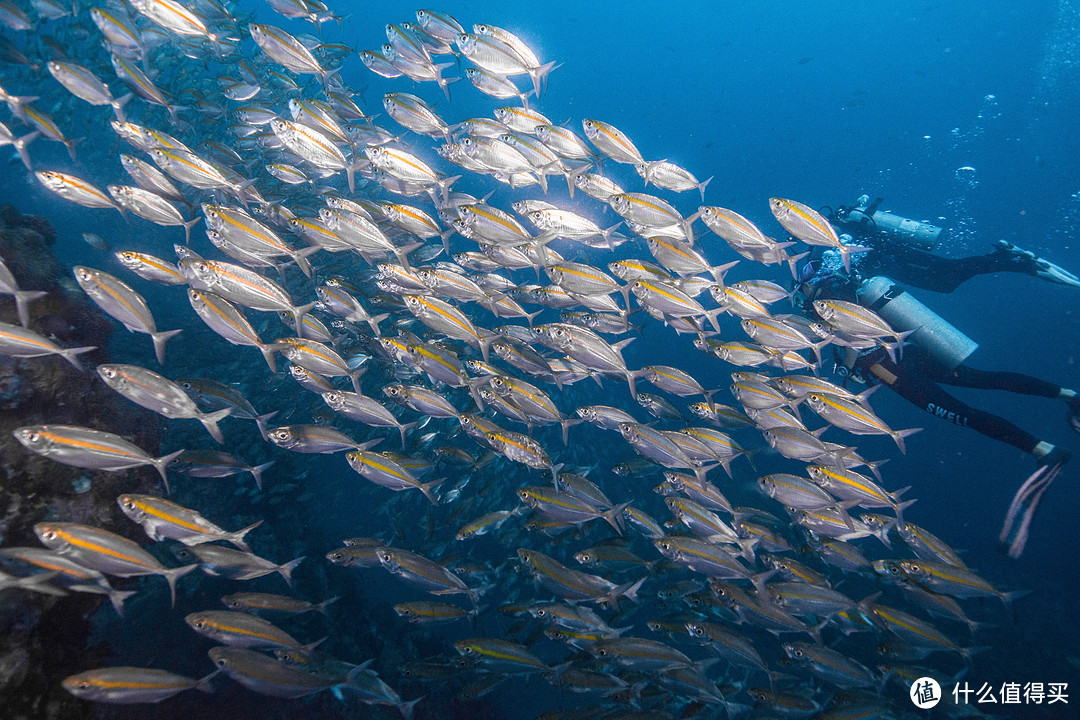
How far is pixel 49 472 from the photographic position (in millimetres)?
3787

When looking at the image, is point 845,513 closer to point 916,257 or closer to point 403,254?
point 403,254

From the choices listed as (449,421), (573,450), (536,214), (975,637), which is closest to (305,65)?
(536,214)

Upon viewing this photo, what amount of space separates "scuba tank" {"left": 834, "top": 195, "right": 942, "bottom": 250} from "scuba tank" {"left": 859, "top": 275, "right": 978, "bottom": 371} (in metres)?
1.82

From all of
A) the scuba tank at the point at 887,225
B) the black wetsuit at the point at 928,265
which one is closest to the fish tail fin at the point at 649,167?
the black wetsuit at the point at 928,265

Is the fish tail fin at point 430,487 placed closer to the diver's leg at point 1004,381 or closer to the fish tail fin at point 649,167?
the fish tail fin at point 649,167

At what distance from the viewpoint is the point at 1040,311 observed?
52625 millimetres

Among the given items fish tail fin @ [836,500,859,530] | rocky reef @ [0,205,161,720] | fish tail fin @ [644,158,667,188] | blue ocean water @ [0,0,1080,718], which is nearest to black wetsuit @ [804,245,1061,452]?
blue ocean water @ [0,0,1080,718]

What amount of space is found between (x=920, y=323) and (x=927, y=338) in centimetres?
28

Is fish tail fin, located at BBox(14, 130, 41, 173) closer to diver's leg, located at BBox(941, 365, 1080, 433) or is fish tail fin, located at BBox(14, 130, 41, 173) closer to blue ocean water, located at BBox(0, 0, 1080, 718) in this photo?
blue ocean water, located at BBox(0, 0, 1080, 718)

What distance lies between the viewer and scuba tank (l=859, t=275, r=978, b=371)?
7035 millimetres

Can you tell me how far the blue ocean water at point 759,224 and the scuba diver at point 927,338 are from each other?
4.46 ft

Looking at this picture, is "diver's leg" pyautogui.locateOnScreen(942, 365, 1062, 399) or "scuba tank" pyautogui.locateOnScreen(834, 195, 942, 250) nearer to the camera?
"diver's leg" pyautogui.locateOnScreen(942, 365, 1062, 399)

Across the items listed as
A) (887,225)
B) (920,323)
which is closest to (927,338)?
(920,323)

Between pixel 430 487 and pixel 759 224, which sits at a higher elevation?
pixel 759 224
